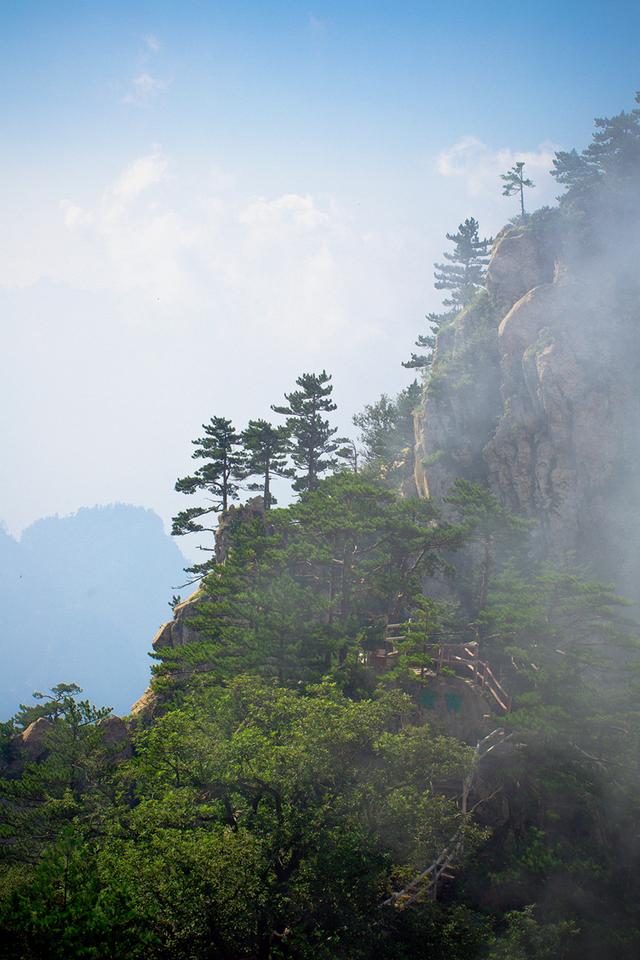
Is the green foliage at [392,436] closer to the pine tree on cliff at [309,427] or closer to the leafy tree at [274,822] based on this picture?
the pine tree on cliff at [309,427]

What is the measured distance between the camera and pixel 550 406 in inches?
1764

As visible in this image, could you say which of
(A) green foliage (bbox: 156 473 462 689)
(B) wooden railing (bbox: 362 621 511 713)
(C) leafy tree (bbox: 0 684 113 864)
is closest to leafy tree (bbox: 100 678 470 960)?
(C) leafy tree (bbox: 0 684 113 864)

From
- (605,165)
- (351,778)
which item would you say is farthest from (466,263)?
(351,778)

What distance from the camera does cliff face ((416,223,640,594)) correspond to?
42.3 m

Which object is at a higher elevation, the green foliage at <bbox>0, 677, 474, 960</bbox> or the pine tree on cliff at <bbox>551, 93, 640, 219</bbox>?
the pine tree on cliff at <bbox>551, 93, 640, 219</bbox>

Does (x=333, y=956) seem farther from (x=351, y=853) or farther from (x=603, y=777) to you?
(x=603, y=777)

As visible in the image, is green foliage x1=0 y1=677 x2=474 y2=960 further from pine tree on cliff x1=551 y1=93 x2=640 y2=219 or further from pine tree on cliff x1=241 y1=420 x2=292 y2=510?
pine tree on cliff x1=551 y1=93 x2=640 y2=219

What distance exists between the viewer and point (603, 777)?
22297 mm

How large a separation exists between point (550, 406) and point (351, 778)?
34.6 metres

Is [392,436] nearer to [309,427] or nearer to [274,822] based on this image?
[309,427]

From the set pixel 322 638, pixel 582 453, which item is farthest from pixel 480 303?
pixel 322 638

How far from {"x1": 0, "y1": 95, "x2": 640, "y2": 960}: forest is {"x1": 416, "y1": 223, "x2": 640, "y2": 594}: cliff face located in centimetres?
576

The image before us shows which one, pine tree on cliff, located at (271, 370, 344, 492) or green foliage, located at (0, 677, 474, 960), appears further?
pine tree on cliff, located at (271, 370, 344, 492)

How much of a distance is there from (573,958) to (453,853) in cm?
487
